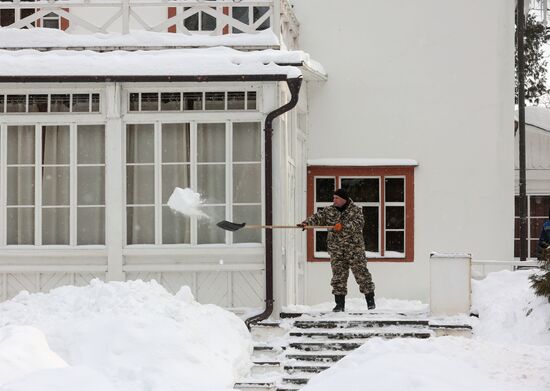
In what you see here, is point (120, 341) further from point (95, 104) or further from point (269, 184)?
point (95, 104)

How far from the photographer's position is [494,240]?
1880 cm

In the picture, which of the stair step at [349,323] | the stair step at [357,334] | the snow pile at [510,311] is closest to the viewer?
the snow pile at [510,311]

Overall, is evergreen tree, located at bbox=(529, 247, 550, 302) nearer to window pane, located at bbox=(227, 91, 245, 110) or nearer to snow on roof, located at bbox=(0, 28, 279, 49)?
window pane, located at bbox=(227, 91, 245, 110)

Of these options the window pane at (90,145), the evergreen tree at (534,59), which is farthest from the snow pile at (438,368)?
the evergreen tree at (534,59)

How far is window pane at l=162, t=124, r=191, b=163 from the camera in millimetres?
15312

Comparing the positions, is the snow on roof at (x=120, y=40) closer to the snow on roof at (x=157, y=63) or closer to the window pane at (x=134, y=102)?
the snow on roof at (x=157, y=63)

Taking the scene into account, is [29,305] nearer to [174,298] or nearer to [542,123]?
[174,298]

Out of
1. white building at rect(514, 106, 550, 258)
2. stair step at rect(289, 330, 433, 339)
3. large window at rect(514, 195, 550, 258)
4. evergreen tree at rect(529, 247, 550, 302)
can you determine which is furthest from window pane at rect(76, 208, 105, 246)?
large window at rect(514, 195, 550, 258)

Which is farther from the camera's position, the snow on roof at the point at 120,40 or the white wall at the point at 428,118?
the white wall at the point at 428,118

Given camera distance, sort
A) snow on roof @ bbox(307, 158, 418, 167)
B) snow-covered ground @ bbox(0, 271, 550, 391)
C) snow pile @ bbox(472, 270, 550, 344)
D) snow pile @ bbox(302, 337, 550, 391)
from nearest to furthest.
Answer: snow pile @ bbox(302, 337, 550, 391) → snow-covered ground @ bbox(0, 271, 550, 391) → snow pile @ bbox(472, 270, 550, 344) → snow on roof @ bbox(307, 158, 418, 167)

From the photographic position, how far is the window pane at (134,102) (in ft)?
50.2

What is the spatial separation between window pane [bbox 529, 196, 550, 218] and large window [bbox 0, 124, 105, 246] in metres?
11.4

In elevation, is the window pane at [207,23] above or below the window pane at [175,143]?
above

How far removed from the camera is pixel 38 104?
15.5 m
